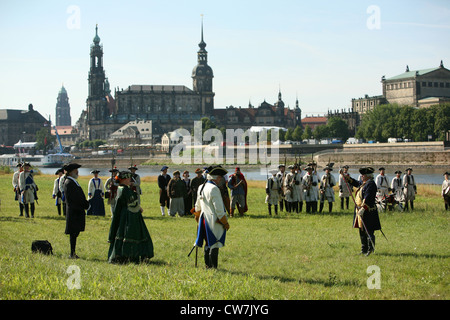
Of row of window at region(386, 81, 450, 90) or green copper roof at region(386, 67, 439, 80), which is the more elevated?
green copper roof at region(386, 67, 439, 80)

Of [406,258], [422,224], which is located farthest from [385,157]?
[406,258]

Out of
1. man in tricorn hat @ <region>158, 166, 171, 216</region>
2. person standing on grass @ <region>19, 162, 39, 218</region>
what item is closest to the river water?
man in tricorn hat @ <region>158, 166, 171, 216</region>

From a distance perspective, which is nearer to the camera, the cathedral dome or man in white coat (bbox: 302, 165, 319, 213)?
man in white coat (bbox: 302, 165, 319, 213)

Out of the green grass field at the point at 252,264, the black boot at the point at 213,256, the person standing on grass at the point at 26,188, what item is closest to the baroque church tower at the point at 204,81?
the person standing on grass at the point at 26,188

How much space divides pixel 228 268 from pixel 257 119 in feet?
581

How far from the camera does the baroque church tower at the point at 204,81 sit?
591 ft

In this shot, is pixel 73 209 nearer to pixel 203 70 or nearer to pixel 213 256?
pixel 213 256

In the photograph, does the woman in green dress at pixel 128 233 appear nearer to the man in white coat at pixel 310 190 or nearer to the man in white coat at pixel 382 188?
the man in white coat at pixel 310 190

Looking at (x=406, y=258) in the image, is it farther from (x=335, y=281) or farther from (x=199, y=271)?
(x=199, y=271)

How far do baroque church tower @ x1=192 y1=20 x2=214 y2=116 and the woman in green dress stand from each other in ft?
561

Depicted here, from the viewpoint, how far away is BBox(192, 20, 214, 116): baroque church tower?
591 feet

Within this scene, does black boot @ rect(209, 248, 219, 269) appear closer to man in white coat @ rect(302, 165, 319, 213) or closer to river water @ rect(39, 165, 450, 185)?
man in white coat @ rect(302, 165, 319, 213)

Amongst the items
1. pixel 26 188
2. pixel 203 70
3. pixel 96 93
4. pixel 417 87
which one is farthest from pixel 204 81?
pixel 26 188

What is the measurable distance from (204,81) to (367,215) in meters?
172
